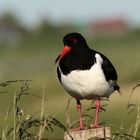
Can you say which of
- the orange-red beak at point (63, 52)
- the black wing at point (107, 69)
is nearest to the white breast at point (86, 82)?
the black wing at point (107, 69)

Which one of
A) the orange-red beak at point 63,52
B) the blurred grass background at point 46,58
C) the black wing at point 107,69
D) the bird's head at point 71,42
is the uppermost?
the blurred grass background at point 46,58

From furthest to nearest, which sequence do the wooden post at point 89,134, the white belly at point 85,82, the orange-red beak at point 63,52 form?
1. the orange-red beak at point 63,52
2. the white belly at point 85,82
3. the wooden post at point 89,134

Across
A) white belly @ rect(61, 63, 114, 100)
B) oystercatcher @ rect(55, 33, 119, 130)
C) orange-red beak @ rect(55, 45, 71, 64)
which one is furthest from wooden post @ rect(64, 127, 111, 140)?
orange-red beak @ rect(55, 45, 71, 64)

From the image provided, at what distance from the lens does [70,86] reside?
8.08 metres

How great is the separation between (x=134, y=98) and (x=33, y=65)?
1724 inches

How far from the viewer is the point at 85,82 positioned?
26.3 ft

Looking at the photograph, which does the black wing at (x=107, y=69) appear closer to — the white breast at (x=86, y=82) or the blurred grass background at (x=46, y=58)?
the white breast at (x=86, y=82)

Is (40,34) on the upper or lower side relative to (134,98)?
upper

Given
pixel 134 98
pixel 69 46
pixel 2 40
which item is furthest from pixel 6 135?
pixel 2 40

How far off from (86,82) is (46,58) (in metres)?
60.9

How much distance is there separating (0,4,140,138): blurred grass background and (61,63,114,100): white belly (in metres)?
7.28

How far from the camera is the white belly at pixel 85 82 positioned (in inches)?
315

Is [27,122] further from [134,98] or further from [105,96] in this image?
[134,98]

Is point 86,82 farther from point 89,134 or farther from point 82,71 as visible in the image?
point 89,134
